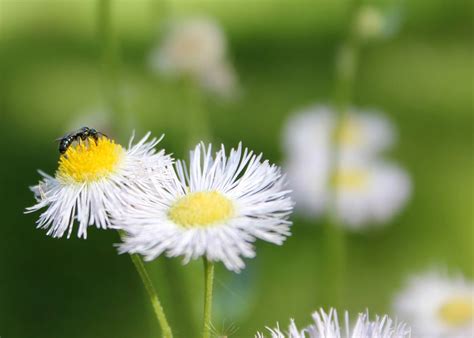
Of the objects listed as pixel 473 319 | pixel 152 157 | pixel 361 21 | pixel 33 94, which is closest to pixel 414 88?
pixel 33 94

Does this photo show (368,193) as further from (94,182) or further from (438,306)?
(94,182)

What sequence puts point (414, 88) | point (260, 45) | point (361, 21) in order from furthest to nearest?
1. point (260, 45)
2. point (414, 88)
3. point (361, 21)

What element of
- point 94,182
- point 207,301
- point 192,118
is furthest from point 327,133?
point 207,301

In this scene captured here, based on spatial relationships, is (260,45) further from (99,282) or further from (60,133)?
(99,282)

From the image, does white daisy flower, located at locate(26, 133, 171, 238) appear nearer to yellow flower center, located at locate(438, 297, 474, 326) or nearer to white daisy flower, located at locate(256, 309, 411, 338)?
white daisy flower, located at locate(256, 309, 411, 338)

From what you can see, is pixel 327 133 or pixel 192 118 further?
pixel 327 133
